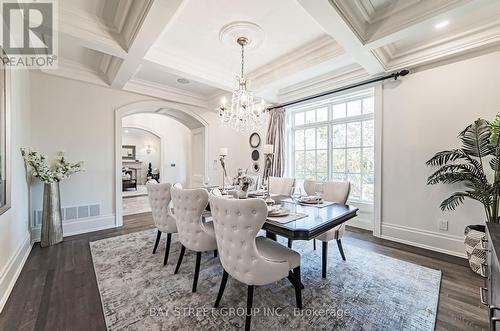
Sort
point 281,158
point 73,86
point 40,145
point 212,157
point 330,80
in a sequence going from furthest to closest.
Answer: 1. point 212,157
2. point 281,158
3. point 330,80
4. point 73,86
5. point 40,145

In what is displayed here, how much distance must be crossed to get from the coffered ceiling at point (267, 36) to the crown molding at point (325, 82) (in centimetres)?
2

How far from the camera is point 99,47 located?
2477 millimetres

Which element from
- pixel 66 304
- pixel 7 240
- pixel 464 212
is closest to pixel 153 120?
pixel 7 240

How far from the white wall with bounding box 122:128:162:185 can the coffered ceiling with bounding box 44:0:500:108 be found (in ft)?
26.9

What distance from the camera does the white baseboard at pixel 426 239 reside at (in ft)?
9.09

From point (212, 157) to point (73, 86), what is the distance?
3.01m

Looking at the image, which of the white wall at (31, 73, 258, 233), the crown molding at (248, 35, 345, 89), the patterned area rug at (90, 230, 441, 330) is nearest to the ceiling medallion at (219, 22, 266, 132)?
the crown molding at (248, 35, 345, 89)

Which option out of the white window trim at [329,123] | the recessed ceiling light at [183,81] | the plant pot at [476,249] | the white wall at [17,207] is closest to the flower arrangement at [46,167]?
the white wall at [17,207]

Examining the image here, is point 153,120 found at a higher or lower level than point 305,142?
higher

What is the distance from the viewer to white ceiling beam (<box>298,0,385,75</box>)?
6.00ft

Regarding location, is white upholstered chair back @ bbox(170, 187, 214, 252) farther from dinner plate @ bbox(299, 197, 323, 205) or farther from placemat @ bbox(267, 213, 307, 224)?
dinner plate @ bbox(299, 197, 323, 205)

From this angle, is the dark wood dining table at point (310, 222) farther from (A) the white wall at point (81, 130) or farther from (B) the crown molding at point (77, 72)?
(B) the crown molding at point (77, 72)

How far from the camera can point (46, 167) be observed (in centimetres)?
304

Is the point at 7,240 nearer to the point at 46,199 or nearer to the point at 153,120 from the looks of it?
the point at 46,199
